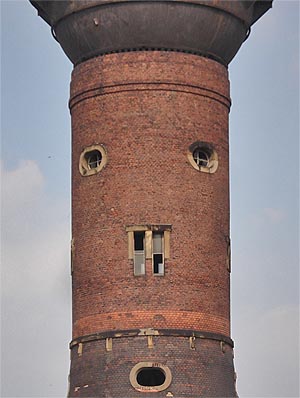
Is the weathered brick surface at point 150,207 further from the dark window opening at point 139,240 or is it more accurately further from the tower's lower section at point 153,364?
the dark window opening at point 139,240

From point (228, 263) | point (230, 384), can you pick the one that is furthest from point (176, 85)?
point (230, 384)

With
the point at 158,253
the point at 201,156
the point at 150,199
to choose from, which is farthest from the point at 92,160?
the point at 158,253

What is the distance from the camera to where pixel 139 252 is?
51688 millimetres

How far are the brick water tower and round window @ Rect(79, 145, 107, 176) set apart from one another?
0.15 ft

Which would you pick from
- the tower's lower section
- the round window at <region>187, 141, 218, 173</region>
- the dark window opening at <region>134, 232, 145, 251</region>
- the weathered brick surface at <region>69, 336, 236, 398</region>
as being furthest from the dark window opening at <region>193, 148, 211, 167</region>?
the weathered brick surface at <region>69, 336, 236, 398</region>

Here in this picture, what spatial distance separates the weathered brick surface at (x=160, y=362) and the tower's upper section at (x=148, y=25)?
9.46 metres

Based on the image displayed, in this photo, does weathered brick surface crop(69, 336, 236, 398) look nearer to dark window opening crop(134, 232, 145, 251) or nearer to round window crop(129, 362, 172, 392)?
round window crop(129, 362, 172, 392)

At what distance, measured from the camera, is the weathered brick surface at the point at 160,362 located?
5044cm

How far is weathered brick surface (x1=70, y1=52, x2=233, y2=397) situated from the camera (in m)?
51.1

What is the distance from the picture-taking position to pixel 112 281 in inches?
2028

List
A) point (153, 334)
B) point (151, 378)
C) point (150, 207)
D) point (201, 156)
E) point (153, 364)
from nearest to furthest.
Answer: point (153, 364), point (153, 334), point (150, 207), point (151, 378), point (201, 156)

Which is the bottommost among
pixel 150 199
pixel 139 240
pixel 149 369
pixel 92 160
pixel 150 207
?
pixel 149 369

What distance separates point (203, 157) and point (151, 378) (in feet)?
24.0

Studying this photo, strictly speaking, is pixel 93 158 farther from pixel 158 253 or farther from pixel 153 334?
pixel 153 334
